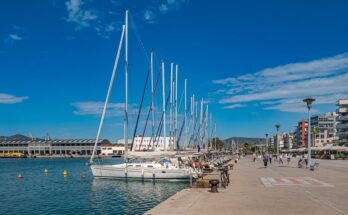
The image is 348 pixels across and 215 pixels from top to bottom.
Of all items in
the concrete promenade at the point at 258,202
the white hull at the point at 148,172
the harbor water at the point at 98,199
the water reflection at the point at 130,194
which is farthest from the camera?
the white hull at the point at 148,172

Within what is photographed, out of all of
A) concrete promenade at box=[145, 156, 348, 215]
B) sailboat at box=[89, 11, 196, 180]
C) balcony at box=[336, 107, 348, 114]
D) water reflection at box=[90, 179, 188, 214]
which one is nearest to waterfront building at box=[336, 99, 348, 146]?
balcony at box=[336, 107, 348, 114]

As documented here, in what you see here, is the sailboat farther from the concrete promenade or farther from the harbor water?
the concrete promenade

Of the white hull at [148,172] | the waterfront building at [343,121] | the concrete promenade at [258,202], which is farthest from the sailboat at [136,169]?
the waterfront building at [343,121]

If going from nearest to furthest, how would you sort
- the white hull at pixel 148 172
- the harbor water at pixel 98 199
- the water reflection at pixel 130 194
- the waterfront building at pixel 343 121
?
the harbor water at pixel 98 199 < the water reflection at pixel 130 194 < the white hull at pixel 148 172 < the waterfront building at pixel 343 121

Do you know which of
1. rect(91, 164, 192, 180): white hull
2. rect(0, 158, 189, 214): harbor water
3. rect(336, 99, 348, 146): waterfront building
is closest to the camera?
rect(0, 158, 189, 214): harbor water

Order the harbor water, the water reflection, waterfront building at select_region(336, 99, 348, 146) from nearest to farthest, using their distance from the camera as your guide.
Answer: the harbor water → the water reflection → waterfront building at select_region(336, 99, 348, 146)

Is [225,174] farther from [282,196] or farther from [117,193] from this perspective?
[117,193]

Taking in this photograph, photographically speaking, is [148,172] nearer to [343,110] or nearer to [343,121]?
[343,110]

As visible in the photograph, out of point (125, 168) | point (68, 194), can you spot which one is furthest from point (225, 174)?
point (125, 168)

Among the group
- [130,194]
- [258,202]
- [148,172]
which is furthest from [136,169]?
[258,202]

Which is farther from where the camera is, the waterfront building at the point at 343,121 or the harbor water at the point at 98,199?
the waterfront building at the point at 343,121

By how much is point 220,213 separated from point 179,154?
1578 inches

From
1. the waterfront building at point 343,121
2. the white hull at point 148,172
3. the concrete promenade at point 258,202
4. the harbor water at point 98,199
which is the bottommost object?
the harbor water at point 98,199

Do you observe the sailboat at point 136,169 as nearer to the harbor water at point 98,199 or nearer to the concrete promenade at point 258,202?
the harbor water at point 98,199
